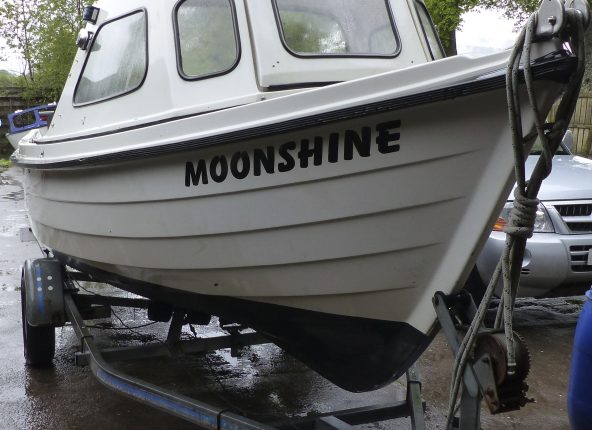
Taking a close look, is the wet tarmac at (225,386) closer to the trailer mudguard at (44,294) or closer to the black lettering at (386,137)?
the trailer mudguard at (44,294)

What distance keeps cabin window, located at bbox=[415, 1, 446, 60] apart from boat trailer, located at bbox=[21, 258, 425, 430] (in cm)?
205

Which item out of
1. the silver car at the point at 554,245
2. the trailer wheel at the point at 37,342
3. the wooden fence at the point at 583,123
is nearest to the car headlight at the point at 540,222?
the silver car at the point at 554,245

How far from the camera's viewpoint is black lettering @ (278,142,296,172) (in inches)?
121

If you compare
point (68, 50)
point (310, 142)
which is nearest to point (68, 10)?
point (68, 50)

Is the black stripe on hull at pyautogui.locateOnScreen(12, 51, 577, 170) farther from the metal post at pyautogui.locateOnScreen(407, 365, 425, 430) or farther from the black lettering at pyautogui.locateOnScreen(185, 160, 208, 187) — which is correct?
the metal post at pyautogui.locateOnScreen(407, 365, 425, 430)

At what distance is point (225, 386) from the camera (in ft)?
16.1

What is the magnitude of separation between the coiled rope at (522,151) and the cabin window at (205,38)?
1747mm

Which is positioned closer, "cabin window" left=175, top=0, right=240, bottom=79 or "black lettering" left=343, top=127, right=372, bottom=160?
"black lettering" left=343, top=127, right=372, bottom=160

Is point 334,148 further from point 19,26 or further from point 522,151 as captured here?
point 19,26

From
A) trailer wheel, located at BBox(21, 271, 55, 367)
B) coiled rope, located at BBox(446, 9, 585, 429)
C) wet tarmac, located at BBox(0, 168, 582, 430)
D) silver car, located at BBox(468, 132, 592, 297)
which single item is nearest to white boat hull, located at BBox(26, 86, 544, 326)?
coiled rope, located at BBox(446, 9, 585, 429)

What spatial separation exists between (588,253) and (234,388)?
9.29ft

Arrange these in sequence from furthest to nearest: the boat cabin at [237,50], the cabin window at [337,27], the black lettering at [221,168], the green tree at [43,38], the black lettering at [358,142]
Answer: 1. the green tree at [43,38]
2. the cabin window at [337,27]
3. the boat cabin at [237,50]
4. the black lettering at [221,168]
5. the black lettering at [358,142]

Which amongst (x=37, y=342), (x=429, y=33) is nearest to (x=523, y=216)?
(x=429, y=33)

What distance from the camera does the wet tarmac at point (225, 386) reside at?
4.32m
